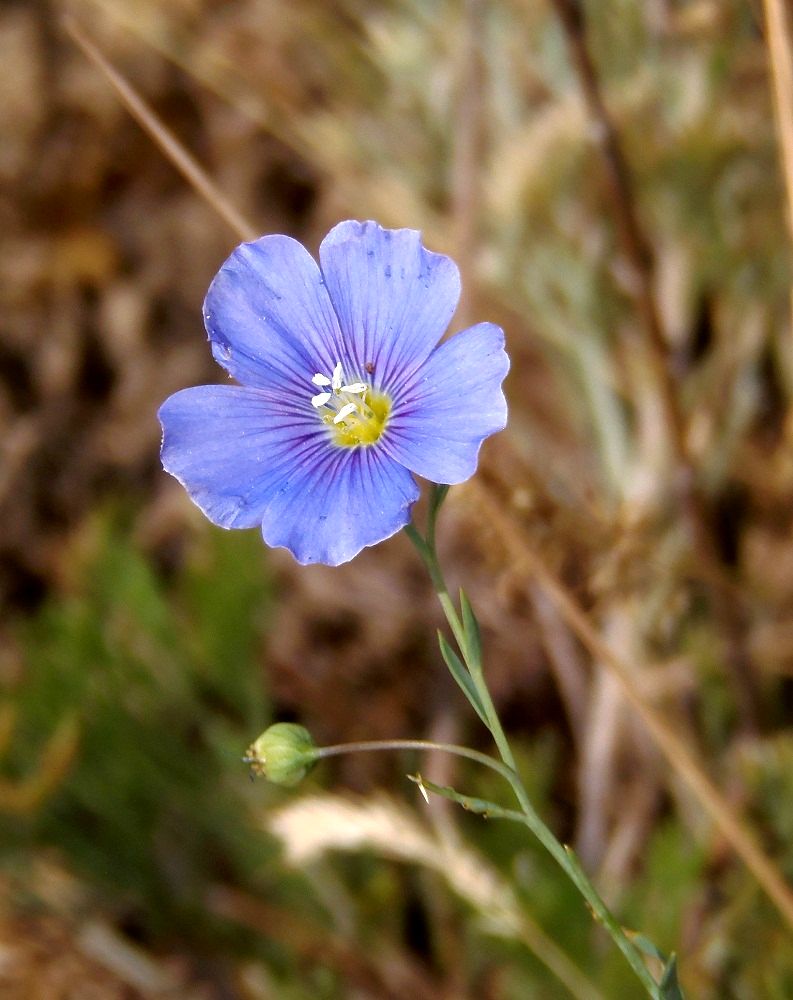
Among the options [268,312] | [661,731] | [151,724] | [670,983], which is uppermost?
[268,312]

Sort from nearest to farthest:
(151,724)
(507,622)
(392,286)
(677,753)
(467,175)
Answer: (392,286) < (677,753) < (467,175) < (151,724) < (507,622)

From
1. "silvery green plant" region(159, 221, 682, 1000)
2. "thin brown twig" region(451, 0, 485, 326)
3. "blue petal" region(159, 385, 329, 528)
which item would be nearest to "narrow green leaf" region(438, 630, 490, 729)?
"silvery green plant" region(159, 221, 682, 1000)

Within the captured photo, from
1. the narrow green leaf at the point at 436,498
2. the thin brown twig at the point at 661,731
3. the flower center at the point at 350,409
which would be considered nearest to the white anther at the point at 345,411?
the flower center at the point at 350,409

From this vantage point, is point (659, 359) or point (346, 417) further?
point (659, 359)

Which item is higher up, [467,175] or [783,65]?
[467,175]

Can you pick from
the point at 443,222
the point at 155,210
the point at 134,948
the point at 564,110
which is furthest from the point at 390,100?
the point at 134,948

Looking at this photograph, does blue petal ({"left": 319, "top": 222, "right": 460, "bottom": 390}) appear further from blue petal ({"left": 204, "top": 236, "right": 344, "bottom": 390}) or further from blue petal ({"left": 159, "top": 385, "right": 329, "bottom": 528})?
blue petal ({"left": 159, "top": 385, "right": 329, "bottom": 528})

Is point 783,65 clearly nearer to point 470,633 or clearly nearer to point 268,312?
point 268,312

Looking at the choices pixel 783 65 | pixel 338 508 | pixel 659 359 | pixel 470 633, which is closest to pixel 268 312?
pixel 338 508

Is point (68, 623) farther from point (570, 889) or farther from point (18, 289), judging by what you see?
point (18, 289)
